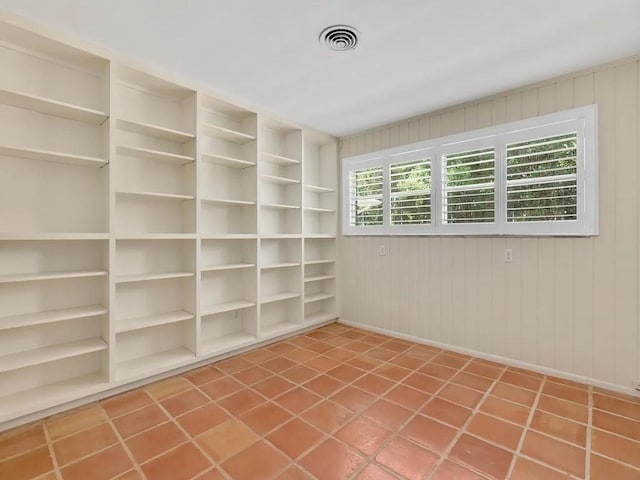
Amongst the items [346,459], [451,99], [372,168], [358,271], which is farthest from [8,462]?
[451,99]

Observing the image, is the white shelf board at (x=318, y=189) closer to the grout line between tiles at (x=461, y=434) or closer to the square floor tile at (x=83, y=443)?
the grout line between tiles at (x=461, y=434)

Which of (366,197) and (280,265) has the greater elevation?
(366,197)

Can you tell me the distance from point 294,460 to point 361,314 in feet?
8.42

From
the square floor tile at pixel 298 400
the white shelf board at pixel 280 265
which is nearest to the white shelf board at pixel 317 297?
the white shelf board at pixel 280 265

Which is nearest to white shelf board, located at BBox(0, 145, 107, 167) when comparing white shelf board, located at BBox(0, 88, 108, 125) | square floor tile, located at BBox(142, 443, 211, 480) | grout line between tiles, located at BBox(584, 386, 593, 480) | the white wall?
white shelf board, located at BBox(0, 88, 108, 125)

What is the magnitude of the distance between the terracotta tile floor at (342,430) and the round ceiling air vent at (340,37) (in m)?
2.55

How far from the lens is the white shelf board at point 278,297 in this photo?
11.9 ft

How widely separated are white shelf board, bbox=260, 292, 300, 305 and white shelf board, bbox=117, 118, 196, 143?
180cm

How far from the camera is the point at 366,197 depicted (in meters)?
4.21

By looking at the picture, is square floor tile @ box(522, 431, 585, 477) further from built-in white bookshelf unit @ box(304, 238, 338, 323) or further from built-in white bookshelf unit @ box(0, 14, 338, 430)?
built-in white bookshelf unit @ box(304, 238, 338, 323)

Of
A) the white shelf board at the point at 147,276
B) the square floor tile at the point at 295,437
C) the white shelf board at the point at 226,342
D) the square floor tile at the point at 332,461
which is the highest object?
the white shelf board at the point at 147,276

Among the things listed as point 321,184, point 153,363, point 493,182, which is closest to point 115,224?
point 153,363

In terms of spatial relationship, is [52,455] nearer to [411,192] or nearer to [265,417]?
[265,417]

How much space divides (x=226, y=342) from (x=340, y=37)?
2855 millimetres
